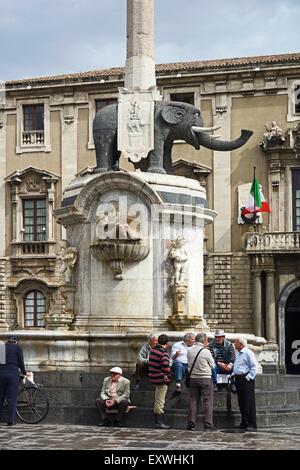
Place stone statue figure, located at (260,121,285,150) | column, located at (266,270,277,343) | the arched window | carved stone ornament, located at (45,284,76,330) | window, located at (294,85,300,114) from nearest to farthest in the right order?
carved stone ornament, located at (45,284,76,330) < column, located at (266,270,277,343) < stone statue figure, located at (260,121,285,150) < window, located at (294,85,300,114) < the arched window

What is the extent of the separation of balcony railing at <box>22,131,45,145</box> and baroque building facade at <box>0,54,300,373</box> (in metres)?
0.04

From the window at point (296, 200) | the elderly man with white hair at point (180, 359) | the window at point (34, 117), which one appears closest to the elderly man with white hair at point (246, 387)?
the elderly man with white hair at point (180, 359)

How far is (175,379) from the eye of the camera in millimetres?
14641

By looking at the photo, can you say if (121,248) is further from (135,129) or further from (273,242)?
(273,242)

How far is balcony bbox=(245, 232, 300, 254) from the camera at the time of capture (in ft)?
123

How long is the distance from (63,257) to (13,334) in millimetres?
1972

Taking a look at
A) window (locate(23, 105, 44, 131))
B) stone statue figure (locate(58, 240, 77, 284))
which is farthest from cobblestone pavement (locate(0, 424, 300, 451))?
window (locate(23, 105, 44, 131))

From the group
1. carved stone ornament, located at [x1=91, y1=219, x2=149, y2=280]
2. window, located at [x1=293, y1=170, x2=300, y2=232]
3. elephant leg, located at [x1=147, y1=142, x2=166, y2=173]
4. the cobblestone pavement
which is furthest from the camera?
window, located at [x1=293, y1=170, x2=300, y2=232]

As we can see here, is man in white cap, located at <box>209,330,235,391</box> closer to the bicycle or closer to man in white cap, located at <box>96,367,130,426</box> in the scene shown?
man in white cap, located at <box>96,367,130,426</box>

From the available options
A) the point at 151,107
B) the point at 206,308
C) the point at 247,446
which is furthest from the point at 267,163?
the point at 247,446

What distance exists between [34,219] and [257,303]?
33.9 feet

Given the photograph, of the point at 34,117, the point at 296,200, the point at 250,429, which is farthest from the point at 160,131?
the point at 34,117

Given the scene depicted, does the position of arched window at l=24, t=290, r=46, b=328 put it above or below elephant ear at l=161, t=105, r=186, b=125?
below
